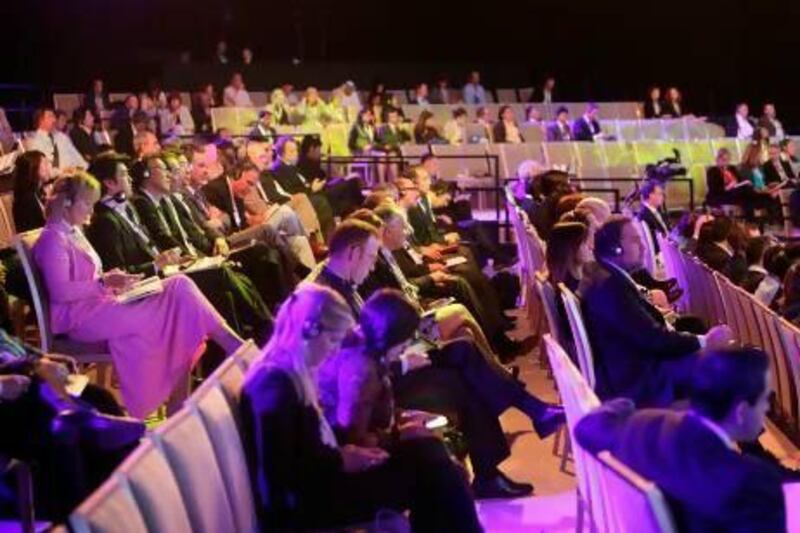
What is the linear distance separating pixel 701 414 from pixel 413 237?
6425 millimetres

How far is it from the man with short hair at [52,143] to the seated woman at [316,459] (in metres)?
8.20

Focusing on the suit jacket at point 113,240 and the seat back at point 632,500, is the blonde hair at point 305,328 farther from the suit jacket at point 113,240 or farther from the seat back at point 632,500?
the suit jacket at point 113,240

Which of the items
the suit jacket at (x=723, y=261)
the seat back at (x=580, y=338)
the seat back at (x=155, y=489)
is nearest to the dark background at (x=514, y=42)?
the suit jacket at (x=723, y=261)

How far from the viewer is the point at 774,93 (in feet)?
64.2

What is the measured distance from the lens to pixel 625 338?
470 centimetres

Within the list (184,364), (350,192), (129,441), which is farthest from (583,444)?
(350,192)

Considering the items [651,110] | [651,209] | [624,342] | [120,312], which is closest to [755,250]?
[651,209]

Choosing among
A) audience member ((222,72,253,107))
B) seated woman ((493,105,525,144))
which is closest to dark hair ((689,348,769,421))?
seated woman ((493,105,525,144))

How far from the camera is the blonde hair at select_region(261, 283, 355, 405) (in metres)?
3.19

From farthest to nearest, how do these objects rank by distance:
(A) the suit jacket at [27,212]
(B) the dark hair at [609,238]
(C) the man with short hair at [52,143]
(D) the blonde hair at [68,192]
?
(C) the man with short hair at [52,143] → (A) the suit jacket at [27,212] → (D) the blonde hair at [68,192] → (B) the dark hair at [609,238]

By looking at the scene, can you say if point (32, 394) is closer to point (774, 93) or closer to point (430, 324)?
point (430, 324)

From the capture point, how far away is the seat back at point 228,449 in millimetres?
2918

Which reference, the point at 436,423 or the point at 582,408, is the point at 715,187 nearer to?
the point at 436,423

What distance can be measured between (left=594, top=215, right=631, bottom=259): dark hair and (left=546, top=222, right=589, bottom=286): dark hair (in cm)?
32
